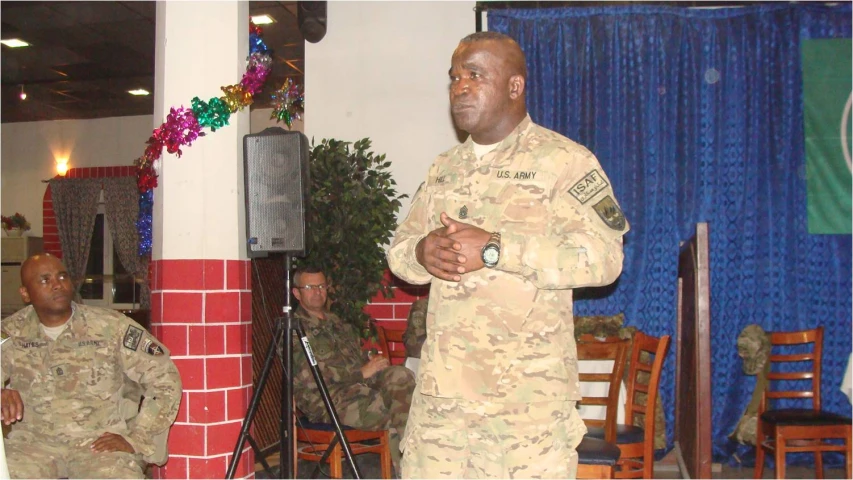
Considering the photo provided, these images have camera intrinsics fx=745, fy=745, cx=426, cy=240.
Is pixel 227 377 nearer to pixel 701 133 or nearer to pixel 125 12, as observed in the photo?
→ pixel 701 133

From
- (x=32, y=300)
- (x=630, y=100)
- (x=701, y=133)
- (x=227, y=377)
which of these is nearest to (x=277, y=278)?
(x=227, y=377)

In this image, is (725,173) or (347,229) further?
(725,173)

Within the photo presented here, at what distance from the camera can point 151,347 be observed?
307 centimetres

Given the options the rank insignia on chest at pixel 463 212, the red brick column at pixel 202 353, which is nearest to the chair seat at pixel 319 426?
the red brick column at pixel 202 353

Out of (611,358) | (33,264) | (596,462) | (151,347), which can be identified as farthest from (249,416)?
(611,358)

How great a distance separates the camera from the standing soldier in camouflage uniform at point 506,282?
159 centimetres

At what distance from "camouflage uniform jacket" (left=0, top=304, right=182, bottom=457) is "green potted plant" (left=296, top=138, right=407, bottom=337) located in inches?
67.0

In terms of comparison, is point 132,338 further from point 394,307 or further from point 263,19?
point 263,19

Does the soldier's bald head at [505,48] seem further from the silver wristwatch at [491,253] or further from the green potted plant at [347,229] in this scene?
the green potted plant at [347,229]

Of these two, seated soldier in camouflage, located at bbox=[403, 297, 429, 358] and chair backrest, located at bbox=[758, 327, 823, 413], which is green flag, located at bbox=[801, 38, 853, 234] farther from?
seated soldier in camouflage, located at bbox=[403, 297, 429, 358]

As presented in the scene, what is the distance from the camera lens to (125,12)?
708cm

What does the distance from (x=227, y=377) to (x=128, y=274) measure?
8.17 metres

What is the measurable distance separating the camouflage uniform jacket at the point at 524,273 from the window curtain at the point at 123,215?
32.6 ft

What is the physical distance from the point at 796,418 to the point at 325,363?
268cm
